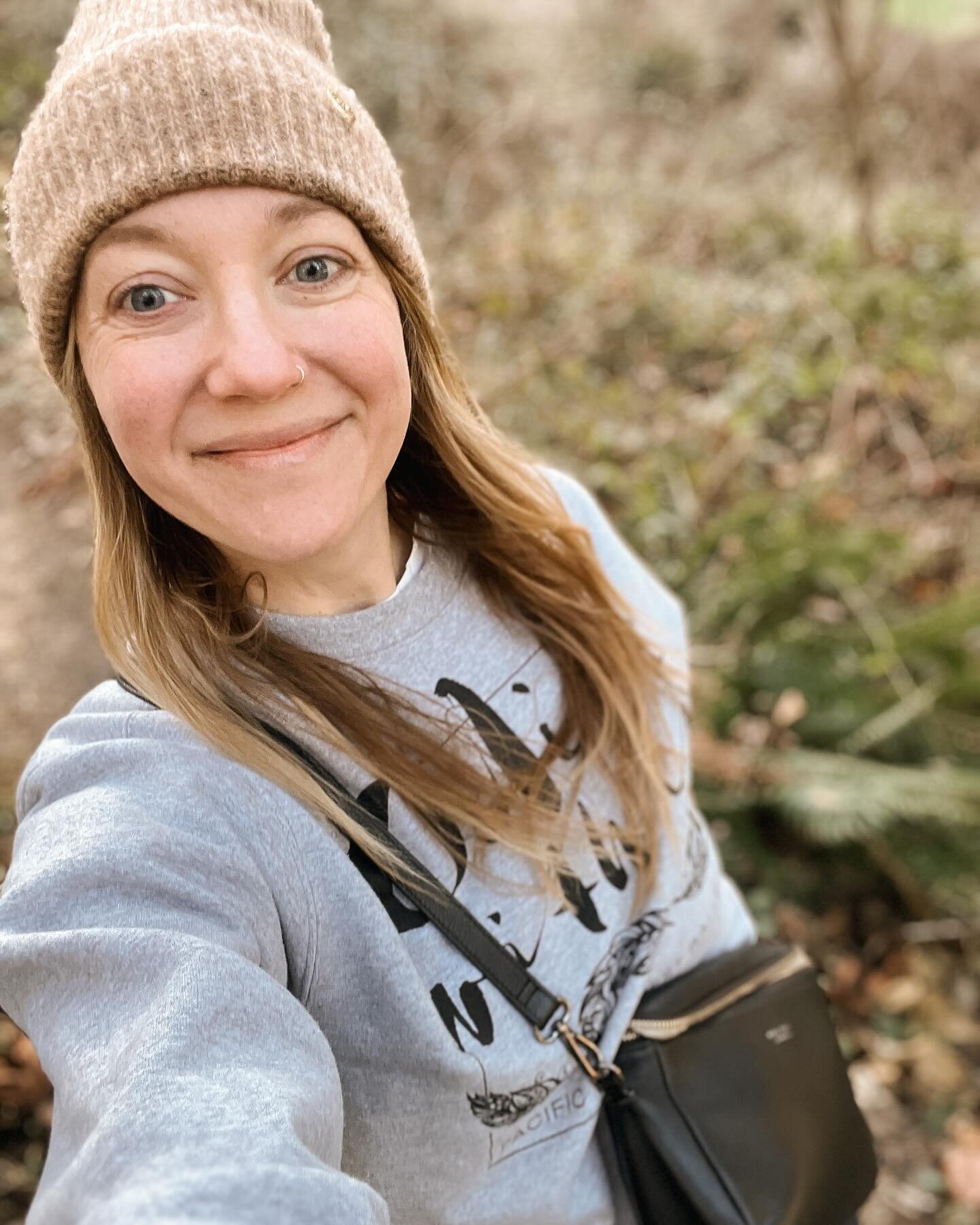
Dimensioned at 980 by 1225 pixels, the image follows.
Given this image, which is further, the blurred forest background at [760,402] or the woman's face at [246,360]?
the blurred forest background at [760,402]

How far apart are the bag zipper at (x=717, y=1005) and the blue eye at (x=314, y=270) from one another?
102cm

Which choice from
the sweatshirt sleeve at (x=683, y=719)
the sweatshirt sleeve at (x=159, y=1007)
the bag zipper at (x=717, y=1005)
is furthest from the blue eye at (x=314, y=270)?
the bag zipper at (x=717, y=1005)

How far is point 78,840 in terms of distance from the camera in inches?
37.4

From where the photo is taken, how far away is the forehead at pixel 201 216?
1050 millimetres

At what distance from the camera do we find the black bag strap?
3.77 ft

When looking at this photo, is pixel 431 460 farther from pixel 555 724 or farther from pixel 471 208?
pixel 471 208

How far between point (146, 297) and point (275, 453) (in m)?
0.20

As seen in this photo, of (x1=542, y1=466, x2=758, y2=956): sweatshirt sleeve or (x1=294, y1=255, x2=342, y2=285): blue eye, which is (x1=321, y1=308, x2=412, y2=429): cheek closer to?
(x1=294, y1=255, x2=342, y2=285): blue eye

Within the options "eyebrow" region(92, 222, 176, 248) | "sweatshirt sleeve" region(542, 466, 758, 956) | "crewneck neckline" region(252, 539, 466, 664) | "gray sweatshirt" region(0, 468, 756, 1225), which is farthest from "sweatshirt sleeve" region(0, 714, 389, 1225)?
"sweatshirt sleeve" region(542, 466, 758, 956)

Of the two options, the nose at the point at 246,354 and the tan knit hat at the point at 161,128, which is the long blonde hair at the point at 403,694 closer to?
the tan knit hat at the point at 161,128

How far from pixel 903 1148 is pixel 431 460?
201 cm

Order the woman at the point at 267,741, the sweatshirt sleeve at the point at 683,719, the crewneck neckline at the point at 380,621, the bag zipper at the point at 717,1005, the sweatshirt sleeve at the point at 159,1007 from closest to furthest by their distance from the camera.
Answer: the sweatshirt sleeve at the point at 159,1007 → the woman at the point at 267,741 → the crewneck neckline at the point at 380,621 → the bag zipper at the point at 717,1005 → the sweatshirt sleeve at the point at 683,719

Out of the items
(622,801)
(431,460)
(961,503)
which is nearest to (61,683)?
(431,460)

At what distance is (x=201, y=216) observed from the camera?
106cm
